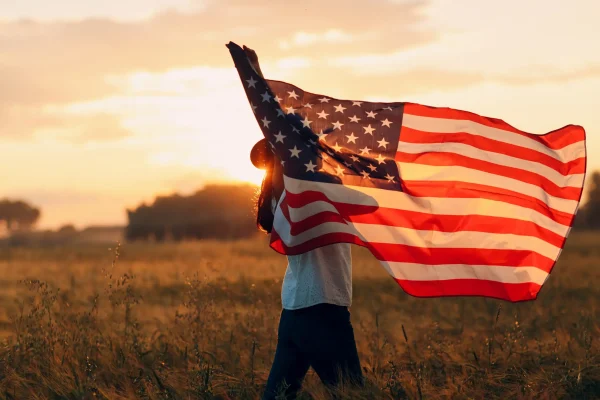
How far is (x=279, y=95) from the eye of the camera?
5.77 metres

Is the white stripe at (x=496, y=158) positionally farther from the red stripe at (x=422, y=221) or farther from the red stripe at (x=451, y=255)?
the red stripe at (x=451, y=255)

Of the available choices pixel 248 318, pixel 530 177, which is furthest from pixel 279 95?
pixel 248 318

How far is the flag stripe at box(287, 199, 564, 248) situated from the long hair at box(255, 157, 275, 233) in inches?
12.0

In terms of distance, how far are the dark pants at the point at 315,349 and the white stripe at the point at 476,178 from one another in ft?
4.66

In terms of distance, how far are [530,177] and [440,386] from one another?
6.18ft

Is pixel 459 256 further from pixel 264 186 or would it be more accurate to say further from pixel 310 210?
pixel 264 186

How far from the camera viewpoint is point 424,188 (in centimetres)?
603

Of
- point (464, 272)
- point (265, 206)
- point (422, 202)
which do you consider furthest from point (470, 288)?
point (265, 206)

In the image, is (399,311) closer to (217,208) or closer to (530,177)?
(530,177)

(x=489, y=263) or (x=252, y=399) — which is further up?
(x=489, y=263)

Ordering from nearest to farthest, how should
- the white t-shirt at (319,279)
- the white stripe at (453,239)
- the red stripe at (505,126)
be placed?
the white t-shirt at (319,279), the white stripe at (453,239), the red stripe at (505,126)

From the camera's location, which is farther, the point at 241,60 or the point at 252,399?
the point at 252,399

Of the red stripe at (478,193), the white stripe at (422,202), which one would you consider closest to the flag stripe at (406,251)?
the white stripe at (422,202)

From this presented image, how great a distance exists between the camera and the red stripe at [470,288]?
581 cm
